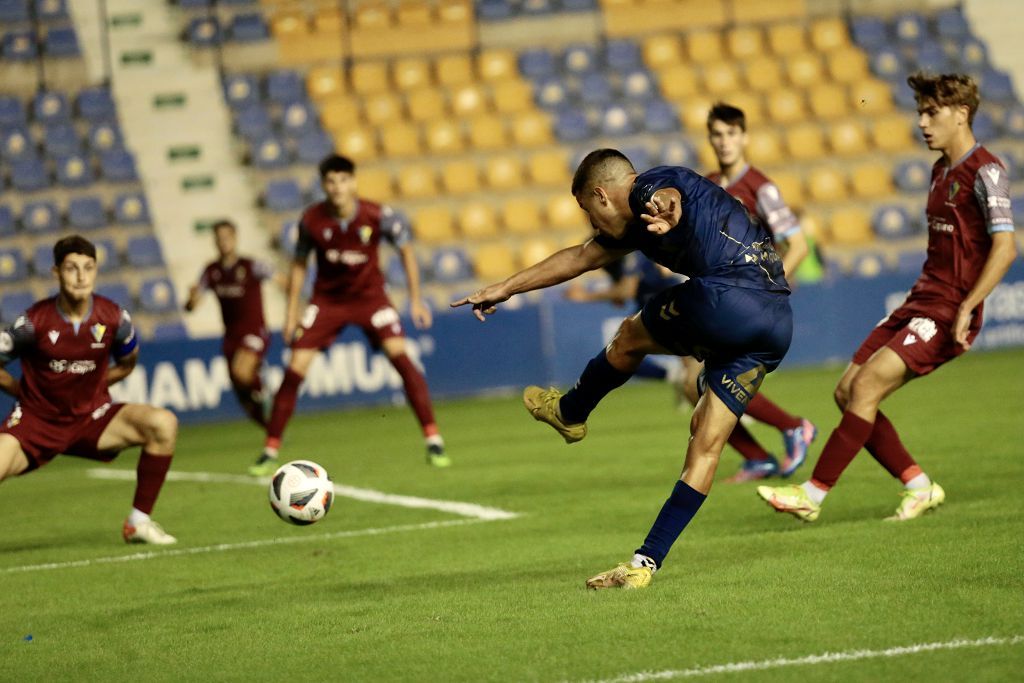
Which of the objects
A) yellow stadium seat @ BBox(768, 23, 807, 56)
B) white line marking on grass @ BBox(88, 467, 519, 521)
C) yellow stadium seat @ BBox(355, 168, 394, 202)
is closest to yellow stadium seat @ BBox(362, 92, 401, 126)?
yellow stadium seat @ BBox(355, 168, 394, 202)

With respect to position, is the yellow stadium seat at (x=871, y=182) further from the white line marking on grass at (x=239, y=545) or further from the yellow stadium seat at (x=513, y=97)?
the white line marking on grass at (x=239, y=545)

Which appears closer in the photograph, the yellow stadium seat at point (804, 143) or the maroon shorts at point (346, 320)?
the maroon shorts at point (346, 320)

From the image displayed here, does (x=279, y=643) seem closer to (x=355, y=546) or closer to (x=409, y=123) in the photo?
(x=355, y=546)

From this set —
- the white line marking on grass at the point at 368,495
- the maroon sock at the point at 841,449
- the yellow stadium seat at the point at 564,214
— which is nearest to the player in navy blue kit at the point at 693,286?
the maroon sock at the point at 841,449

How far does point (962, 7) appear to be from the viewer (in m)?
25.8

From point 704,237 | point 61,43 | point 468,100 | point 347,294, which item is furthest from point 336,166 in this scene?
point 61,43

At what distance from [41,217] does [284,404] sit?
34.4 ft

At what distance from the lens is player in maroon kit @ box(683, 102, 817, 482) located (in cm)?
904

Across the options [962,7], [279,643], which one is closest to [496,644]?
[279,643]

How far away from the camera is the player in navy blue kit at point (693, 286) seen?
6.00 m

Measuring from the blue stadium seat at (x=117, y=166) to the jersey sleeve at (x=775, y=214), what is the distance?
1458cm

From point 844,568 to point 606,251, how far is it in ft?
5.17

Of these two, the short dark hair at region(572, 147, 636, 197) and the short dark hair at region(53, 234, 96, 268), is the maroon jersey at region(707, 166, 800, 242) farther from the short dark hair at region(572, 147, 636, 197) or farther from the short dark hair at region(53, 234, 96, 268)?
the short dark hair at region(53, 234, 96, 268)

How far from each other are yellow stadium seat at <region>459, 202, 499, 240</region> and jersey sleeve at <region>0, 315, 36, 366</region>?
13.8 metres
